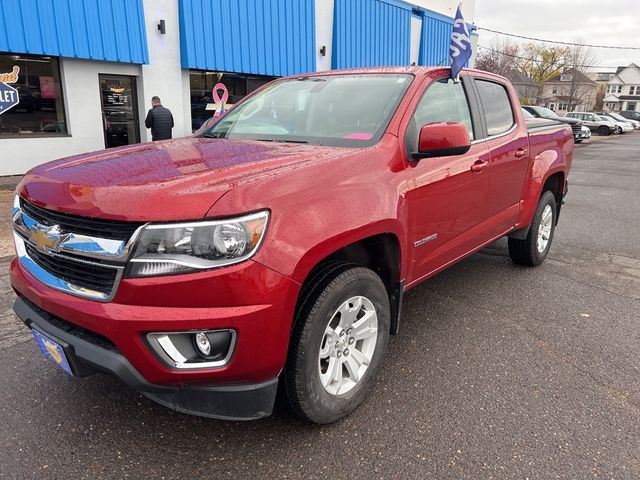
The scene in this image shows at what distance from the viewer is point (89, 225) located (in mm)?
2035

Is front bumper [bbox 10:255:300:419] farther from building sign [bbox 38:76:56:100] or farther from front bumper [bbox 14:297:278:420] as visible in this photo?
building sign [bbox 38:76:56:100]

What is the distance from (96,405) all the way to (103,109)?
9903 millimetres

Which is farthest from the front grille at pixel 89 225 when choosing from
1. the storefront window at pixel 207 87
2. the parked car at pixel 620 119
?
the parked car at pixel 620 119

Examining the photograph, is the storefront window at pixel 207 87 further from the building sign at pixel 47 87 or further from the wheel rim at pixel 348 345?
the wheel rim at pixel 348 345

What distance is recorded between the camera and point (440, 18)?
21281mm

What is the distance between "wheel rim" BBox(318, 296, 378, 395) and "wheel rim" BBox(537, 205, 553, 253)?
9.96ft

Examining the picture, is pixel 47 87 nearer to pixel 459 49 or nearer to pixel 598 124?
pixel 459 49

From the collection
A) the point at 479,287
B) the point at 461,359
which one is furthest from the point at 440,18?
the point at 461,359

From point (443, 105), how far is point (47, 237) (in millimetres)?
2551

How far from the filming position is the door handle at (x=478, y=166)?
3466 mm

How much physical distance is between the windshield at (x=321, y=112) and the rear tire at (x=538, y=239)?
2363 mm

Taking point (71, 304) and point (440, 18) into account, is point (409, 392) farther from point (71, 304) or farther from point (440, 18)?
point (440, 18)

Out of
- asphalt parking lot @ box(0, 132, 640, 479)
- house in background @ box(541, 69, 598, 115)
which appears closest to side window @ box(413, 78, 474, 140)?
asphalt parking lot @ box(0, 132, 640, 479)

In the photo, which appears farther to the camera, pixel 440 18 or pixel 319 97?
pixel 440 18
